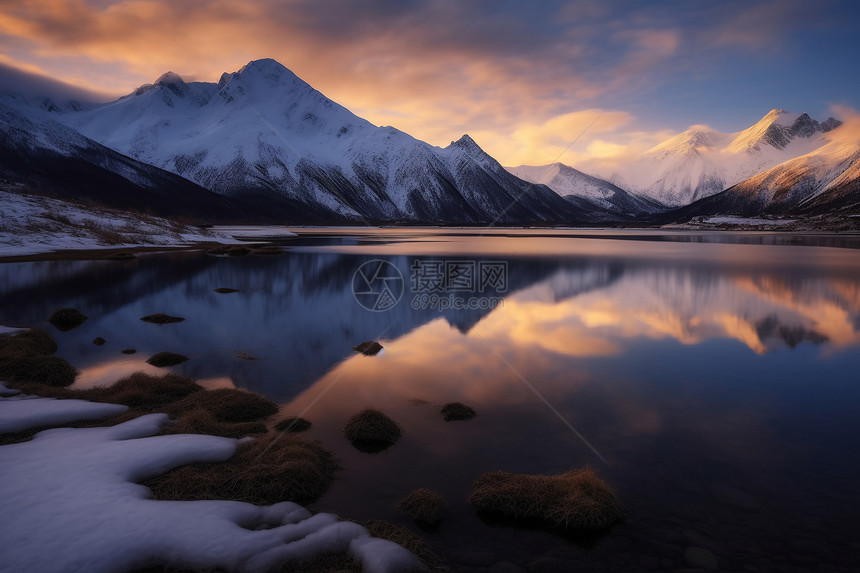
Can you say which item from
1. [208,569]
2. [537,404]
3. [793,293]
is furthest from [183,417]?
[793,293]

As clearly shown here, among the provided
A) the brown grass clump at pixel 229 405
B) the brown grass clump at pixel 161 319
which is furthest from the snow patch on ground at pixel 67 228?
the brown grass clump at pixel 229 405

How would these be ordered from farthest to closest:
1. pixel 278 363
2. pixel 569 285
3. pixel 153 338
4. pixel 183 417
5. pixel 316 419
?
pixel 569 285
pixel 153 338
pixel 278 363
pixel 316 419
pixel 183 417

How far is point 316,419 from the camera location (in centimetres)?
1298

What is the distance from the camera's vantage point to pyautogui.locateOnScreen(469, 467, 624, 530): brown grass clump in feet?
27.3

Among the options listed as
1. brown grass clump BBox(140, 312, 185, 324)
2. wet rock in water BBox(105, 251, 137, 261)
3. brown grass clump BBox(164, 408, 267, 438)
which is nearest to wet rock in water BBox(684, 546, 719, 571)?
brown grass clump BBox(164, 408, 267, 438)

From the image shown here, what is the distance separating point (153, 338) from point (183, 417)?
12520 millimetres

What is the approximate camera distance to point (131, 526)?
289 inches

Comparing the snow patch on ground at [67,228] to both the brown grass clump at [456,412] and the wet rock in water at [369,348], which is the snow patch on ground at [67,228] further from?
the brown grass clump at [456,412]

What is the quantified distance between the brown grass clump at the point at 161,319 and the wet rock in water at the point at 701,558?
26.1m

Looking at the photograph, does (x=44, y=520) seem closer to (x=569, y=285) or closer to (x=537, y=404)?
(x=537, y=404)

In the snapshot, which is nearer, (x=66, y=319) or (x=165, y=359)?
(x=165, y=359)

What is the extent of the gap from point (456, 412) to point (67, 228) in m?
83.9

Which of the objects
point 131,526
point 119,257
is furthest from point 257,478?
point 119,257

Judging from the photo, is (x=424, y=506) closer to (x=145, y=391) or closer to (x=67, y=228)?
(x=145, y=391)
